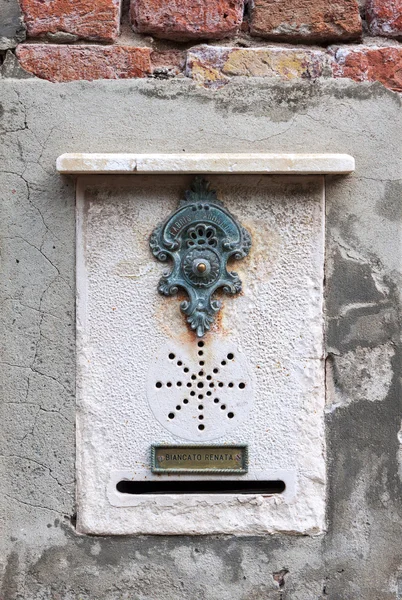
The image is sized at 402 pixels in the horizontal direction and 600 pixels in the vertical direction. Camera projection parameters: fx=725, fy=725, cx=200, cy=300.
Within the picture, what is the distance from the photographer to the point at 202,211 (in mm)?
2486

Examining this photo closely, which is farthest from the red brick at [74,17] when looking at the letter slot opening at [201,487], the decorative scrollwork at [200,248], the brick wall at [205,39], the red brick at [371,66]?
the letter slot opening at [201,487]

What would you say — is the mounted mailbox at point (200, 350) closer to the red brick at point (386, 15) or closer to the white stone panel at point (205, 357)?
the white stone panel at point (205, 357)

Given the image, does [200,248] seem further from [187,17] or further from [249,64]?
[187,17]

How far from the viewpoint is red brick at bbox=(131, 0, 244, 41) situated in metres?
2.50

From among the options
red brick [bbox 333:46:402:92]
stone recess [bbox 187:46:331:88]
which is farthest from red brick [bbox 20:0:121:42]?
red brick [bbox 333:46:402:92]

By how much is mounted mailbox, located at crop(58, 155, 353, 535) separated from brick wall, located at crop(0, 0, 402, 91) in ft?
1.25

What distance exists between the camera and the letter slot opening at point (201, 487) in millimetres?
2523

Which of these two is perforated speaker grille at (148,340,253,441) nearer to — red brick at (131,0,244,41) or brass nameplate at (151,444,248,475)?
brass nameplate at (151,444,248,475)

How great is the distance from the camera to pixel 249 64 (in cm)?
252

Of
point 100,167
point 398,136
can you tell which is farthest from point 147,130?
point 398,136

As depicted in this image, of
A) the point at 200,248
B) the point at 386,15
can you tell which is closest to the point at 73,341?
the point at 200,248

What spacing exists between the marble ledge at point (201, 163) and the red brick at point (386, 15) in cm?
53

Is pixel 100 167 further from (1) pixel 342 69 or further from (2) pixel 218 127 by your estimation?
(1) pixel 342 69

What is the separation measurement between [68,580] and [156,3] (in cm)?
200
